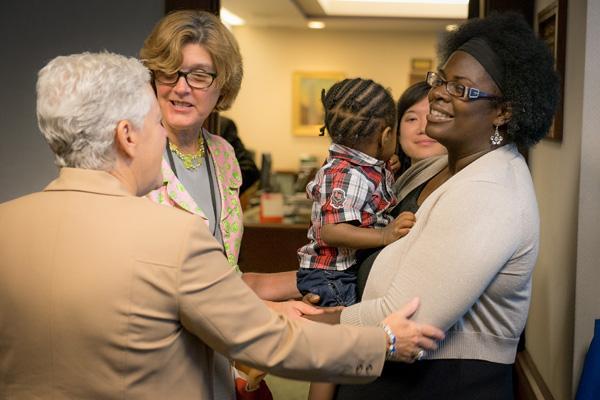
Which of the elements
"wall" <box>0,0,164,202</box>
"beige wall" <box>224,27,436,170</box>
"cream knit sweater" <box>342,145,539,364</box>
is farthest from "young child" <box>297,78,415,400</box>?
"beige wall" <box>224,27,436,170</box>

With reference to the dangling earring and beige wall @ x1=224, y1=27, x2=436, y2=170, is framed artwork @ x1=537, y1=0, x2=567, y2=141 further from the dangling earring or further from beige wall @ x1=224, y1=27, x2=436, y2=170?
beige wall @ x1=224, y1=27, x2=436, y2=170

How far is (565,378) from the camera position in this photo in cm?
318

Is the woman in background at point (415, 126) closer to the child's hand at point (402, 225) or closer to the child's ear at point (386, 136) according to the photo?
the child's ear at point (386, 136)

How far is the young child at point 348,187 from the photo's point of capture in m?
2.50

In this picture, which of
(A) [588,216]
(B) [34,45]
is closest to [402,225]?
(A) [588,216]

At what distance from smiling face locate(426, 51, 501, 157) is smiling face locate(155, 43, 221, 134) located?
0.73m

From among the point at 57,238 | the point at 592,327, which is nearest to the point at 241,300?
the point at 57,238

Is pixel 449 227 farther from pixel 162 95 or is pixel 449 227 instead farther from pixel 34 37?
pixel 34 37

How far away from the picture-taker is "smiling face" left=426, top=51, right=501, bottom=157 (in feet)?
6.48

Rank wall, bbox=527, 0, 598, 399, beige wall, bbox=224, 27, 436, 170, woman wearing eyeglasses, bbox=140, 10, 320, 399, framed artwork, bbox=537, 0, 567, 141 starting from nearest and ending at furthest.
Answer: woman wearing eyeglasses, bbox=140, 10, 320, 399 < wall, bbox=527, 0, 598, 399 < framed artwork, bbox=537, 0, 567, 141 < beige wall, bbox=224, 27, 436, 170

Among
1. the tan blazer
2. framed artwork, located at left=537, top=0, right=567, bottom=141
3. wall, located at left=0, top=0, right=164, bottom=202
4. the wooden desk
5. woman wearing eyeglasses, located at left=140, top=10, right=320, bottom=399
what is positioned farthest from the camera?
the wooden desk

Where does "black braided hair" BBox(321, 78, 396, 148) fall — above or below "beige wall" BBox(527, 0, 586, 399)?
above

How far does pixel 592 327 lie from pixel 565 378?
319mm

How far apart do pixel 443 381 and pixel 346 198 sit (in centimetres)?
74
